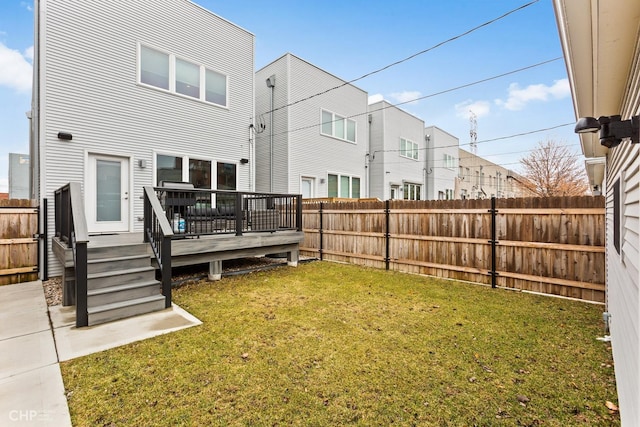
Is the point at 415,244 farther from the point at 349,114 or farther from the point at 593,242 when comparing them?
the point at 349,114

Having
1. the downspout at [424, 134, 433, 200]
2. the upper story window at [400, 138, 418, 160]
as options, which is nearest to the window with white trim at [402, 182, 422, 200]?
the downspout at [424, 134, 433, 200]

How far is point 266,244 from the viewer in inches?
275

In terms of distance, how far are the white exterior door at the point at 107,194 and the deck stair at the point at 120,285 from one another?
2.59 meters

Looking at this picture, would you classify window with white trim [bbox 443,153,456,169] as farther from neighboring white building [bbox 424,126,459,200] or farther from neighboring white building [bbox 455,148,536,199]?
neighboring white building [bbox 455,148,536,199]

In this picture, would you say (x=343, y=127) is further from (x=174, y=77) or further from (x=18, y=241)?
(x=18, y=241)

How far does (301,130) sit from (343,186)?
10.9 ft

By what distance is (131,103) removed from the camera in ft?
24.2

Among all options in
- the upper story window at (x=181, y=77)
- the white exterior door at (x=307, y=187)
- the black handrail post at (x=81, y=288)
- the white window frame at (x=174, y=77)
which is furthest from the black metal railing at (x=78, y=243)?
the white exterior door at (x=307, y=187)

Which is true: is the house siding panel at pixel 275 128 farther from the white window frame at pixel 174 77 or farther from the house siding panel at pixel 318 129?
the white window frame at pixel 174 77

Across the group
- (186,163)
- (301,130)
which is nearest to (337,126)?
(301,130)

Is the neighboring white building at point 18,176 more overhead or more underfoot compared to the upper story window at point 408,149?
more underfoot

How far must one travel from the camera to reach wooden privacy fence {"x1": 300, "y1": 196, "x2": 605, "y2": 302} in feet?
16.1

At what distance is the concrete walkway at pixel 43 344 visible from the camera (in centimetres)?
225

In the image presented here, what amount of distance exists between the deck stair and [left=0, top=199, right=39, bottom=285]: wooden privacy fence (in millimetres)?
2938
